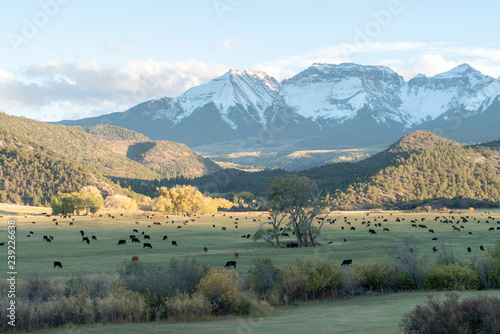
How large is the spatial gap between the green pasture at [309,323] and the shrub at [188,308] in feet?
2.88

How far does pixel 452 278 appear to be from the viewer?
3178cm

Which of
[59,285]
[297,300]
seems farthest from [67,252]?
[297,300]

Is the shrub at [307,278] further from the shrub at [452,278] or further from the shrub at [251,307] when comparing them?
the shrub at [452,278]

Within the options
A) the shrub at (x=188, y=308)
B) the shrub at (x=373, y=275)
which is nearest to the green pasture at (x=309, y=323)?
the shrub at (x=188, y=308)

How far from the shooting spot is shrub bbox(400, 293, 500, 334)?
17.3 m

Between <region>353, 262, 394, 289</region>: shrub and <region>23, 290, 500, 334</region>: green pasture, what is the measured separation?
4680mm

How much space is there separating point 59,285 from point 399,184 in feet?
558

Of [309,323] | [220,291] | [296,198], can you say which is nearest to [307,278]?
[220,291]

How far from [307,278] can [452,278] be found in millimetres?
8182

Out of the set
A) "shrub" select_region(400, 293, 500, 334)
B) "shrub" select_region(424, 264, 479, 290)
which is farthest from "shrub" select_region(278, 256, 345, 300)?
"shrub" select_region(400, 293, 500, 334)

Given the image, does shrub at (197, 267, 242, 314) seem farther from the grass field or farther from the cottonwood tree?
the cottonwood tree

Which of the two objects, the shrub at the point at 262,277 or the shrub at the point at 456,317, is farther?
the shrub at the point at 262,277

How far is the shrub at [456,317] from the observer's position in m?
17.3

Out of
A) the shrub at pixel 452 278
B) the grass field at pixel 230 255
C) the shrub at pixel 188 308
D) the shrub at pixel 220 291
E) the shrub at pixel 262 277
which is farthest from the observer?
the shrub at pixel 262 277
